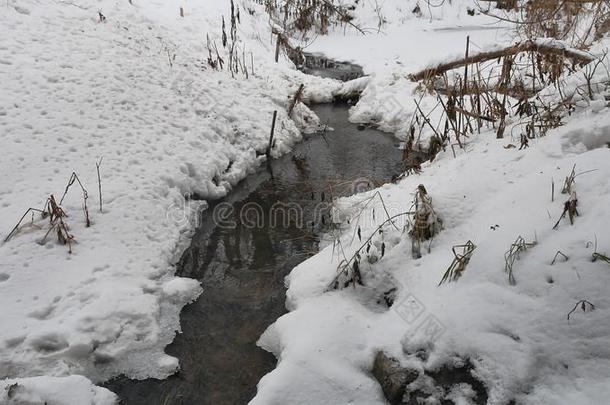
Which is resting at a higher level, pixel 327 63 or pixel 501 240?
pixel 327 63

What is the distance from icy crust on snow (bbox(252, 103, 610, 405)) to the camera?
2285 millimetres

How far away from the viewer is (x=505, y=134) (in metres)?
3.97

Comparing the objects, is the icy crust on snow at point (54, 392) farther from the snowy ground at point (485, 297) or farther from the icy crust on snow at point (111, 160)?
the snowy ground at point (485, 297)

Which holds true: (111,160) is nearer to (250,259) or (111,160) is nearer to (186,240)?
(186,240)

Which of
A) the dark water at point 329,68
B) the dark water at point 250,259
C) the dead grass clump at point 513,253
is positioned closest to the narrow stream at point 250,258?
the dark water at point 250,259

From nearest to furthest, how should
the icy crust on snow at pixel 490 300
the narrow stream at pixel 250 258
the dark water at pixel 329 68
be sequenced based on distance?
the icy crust on snow at pixel 490 300 → the narrow stream at pixel 250 258 → the dark water at pixel 329 68

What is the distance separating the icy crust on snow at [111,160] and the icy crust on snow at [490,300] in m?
1.01

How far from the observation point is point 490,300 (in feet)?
8.30

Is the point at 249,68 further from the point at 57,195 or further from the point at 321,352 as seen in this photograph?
the point at 321,352

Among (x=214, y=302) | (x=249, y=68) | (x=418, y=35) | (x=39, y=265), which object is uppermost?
(x=418, y=35)

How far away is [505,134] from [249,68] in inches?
181

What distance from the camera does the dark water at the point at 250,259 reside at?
9.43ft

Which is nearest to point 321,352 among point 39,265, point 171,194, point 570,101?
point 39,265

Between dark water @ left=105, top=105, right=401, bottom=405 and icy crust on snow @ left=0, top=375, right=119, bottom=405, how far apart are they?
0.58ft
